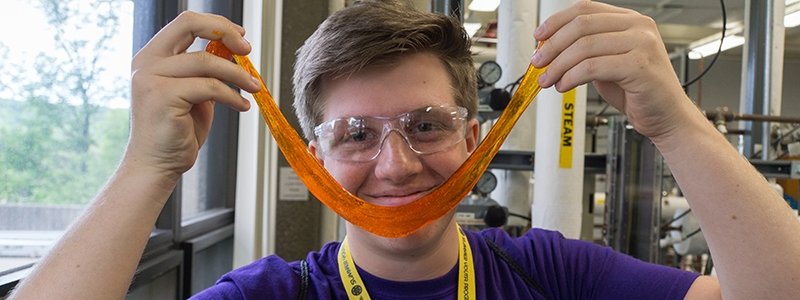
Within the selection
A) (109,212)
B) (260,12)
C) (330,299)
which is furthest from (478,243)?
(260,12)

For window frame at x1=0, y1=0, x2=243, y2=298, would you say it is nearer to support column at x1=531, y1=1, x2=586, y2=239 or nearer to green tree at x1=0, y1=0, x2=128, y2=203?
green tree at x1=0, y1=0, x2=128, y2=203

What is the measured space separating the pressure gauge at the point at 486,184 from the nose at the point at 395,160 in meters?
1.24

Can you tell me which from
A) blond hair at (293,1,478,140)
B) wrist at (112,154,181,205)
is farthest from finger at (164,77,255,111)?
blond hair at (293,1,478,140)

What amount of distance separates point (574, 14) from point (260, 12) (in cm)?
163

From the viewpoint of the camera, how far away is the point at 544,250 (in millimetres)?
1293

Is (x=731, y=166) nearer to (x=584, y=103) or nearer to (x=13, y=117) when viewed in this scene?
(x=584, y=103)

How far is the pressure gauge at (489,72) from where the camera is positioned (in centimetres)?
227

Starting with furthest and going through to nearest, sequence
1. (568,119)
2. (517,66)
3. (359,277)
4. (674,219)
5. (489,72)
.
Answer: (674,219), (517,66), (489,72), (568,119), (359,277)

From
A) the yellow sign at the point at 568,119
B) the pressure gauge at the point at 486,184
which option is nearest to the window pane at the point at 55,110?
the pressure gauge at the point at 486,184

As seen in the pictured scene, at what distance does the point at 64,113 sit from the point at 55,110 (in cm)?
4

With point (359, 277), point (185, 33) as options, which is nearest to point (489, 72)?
point (359, 277)

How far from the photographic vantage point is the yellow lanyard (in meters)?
1.16

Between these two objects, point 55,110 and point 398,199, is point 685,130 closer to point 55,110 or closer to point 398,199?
point 398,199

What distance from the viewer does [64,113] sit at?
161 centimetres
